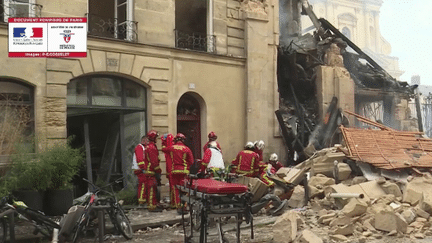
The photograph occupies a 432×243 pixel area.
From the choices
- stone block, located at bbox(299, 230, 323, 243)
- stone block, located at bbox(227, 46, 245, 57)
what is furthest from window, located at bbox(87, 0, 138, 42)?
stone block, located at bbox(299, 230, 323, 243)

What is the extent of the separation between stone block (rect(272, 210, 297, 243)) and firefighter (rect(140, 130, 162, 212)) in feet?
12.7

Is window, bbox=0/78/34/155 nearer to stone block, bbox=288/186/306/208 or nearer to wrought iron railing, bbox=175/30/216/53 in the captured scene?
wrought iron railing, bbox=175/30/216/53

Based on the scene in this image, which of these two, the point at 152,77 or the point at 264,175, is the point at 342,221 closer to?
the point at 264,175

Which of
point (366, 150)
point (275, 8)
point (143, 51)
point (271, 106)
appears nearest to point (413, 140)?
point (366, 150)

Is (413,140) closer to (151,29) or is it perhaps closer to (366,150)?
(366,150)

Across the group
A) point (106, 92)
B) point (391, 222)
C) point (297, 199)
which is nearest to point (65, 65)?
point (106, 92)

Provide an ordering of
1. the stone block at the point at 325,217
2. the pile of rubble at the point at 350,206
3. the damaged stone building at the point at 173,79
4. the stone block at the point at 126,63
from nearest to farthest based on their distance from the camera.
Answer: the pile of rubble at the point at 350,206 → the stone block at the point at 325,217 → the damaged stone building at the point at 173,79 → the stone block at the point at 126,63

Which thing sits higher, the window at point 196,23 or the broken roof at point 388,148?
the window at point 196,23

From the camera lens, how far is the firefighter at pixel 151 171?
1098 cm

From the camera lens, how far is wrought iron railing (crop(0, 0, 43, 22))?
11.4m

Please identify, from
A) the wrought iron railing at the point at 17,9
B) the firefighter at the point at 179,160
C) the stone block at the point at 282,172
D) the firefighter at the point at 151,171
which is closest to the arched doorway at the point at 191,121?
the stone block at the point at 282,172

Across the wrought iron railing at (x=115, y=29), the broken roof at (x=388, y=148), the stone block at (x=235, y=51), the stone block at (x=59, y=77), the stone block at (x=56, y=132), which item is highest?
the wrought iron railing at (x=115, y=29)

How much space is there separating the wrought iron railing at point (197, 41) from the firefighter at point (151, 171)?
185 inches

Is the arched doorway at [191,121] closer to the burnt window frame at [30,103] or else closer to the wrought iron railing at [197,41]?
the wrought iron railing at [197,41]
